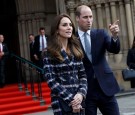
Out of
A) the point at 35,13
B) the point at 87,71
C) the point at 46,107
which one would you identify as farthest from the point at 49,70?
the point at 35,13

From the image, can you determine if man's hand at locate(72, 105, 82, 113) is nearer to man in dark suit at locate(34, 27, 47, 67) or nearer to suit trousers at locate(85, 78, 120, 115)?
suit trousers at locate(85, 78, 120, 115)

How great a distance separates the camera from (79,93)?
3932mm

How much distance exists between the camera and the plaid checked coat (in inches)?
154

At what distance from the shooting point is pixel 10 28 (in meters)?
16.5

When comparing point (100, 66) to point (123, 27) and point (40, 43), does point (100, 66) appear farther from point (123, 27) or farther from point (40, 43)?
point (123, 27)

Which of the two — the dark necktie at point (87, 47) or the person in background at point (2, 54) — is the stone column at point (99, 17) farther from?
the dark necktie at point (87, 47)

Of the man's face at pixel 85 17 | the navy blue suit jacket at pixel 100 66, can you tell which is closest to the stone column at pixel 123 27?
the navy blue suit jacket at pixel 100 66

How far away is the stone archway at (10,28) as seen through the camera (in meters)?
15.9

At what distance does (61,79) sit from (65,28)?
504mm

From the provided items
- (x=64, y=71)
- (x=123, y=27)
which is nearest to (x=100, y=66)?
(x=64, y=71)

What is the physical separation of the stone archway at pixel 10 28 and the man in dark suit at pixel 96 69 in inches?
449

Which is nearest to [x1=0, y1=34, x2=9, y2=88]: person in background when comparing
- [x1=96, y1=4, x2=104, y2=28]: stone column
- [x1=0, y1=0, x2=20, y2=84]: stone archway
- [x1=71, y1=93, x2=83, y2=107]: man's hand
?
[x1=0, y1=0, x2=20, y2=84]: stone archway

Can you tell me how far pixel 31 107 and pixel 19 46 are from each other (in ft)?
14.6

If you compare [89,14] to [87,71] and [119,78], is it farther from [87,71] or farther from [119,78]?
[119,78]
